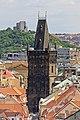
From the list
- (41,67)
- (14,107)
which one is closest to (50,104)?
(14,107)

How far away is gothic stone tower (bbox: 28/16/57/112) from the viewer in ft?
340

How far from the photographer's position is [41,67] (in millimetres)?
104625

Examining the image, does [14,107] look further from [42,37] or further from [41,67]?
[42,37]

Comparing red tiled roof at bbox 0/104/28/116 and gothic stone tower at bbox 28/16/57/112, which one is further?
gothic stone tower at bbox 28/16/57/112

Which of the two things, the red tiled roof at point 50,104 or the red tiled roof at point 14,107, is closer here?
the red tiled roof at point 50,104

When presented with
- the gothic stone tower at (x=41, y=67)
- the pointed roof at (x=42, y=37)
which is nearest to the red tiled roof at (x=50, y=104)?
the gothic stone tower at (x=41, y=67)

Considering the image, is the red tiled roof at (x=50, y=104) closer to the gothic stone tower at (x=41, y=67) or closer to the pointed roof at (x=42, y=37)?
the gothic stone tower at (x=41, y=67)

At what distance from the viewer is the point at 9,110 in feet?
263

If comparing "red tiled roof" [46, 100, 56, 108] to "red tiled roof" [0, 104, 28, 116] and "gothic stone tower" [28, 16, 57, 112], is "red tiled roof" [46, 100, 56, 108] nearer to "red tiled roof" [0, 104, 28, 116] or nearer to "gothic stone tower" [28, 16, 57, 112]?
"red tiled roof" [0, 104, 28, 116]

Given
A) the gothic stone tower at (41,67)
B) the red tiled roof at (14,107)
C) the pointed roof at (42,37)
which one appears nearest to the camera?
the red tiled roof at (14,107)

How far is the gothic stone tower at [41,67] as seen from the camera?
104m

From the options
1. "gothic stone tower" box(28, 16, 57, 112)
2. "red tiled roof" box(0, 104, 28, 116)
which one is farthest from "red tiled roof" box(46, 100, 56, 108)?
"gothic stone tower" box(28, 16, 57, 112)

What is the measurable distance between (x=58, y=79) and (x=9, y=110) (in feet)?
106

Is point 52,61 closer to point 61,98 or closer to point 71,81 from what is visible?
point 71,81
